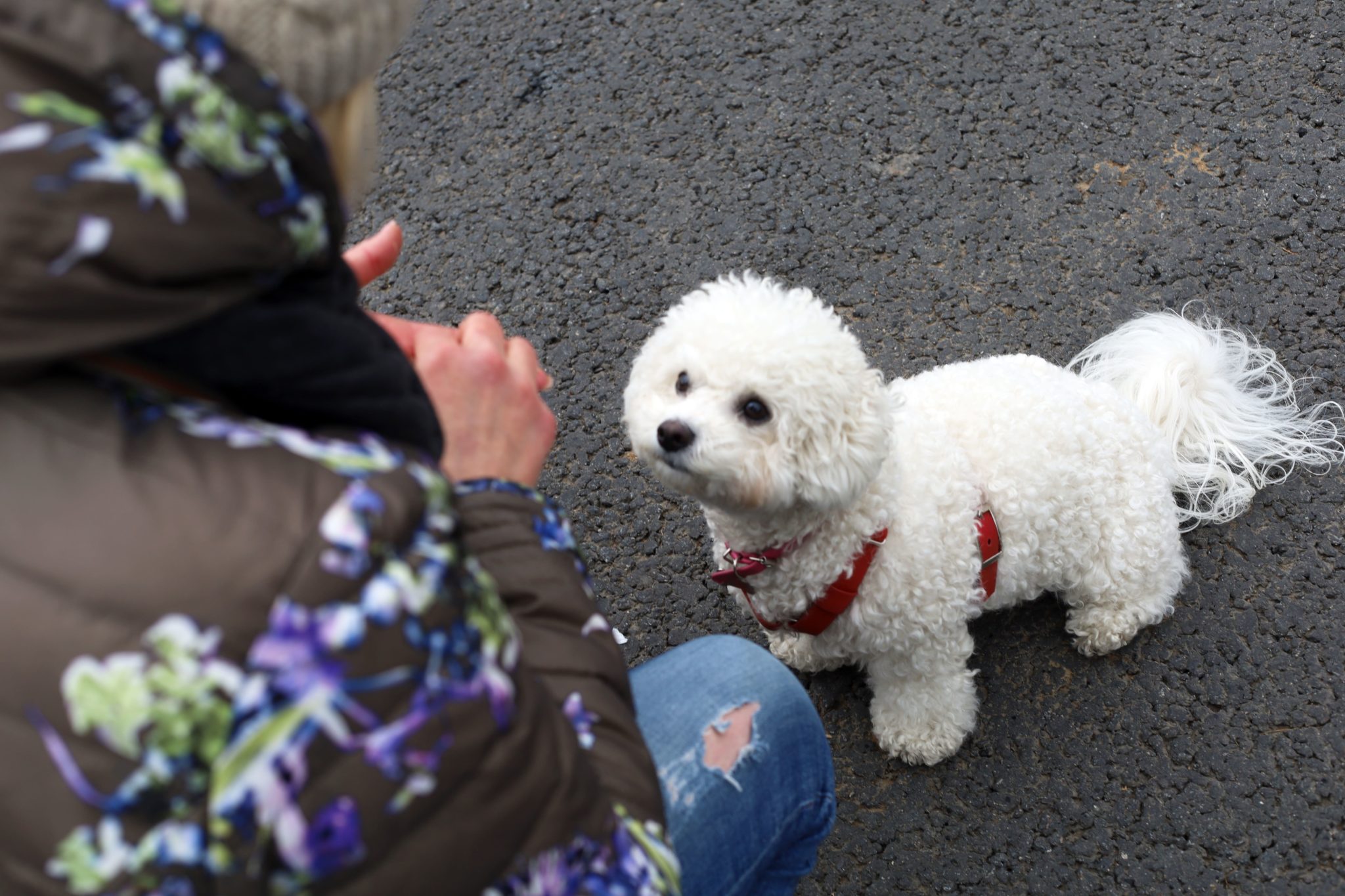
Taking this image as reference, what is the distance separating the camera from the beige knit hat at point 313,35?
660 millimetres

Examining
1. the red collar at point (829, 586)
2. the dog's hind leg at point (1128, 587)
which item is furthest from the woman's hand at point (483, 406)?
the dog's hind leg at point (1128, 587)

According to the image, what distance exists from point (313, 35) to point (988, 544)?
1.42 meters

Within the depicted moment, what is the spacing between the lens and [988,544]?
172 cm

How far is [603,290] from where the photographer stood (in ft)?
8.36

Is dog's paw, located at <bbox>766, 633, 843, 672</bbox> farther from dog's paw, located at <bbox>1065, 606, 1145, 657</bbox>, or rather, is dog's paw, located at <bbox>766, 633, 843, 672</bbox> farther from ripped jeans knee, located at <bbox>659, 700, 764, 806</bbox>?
ripped jeans knee, located at <bbox>659, 700, 764, 806</bbox>

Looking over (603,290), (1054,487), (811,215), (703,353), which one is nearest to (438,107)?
(603,290)

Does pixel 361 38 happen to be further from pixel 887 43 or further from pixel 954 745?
pixel 887 43

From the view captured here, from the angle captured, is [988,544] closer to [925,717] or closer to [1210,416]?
[925,717]

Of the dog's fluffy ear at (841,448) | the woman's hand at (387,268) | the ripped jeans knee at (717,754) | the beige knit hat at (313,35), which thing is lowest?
the ripped jeans knee at (717,754)

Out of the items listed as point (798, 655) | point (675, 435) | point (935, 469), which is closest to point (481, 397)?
point (675, 435)

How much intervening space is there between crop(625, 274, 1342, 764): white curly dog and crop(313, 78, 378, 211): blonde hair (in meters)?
0.72

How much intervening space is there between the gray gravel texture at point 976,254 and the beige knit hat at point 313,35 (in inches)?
63.1

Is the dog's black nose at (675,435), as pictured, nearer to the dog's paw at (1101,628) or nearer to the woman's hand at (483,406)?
the woman's hand at (483,406)

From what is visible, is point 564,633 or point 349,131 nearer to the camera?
point 349,131
